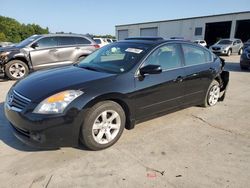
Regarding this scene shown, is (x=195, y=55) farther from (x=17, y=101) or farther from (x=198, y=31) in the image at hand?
(x=198, y=31)

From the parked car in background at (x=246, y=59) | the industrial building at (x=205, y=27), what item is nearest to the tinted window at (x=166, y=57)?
the parked car in background at (x=246, y=59)

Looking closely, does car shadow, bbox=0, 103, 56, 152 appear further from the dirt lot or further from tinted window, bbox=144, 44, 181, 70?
tinted window, bbox=144, 44, 181, 70

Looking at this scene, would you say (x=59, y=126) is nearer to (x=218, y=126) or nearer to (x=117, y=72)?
(x=117, y=72)

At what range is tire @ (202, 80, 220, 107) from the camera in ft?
17.2

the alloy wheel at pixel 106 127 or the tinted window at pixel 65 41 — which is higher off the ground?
the tinted window at pixel 65 41

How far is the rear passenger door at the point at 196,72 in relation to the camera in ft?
14.9

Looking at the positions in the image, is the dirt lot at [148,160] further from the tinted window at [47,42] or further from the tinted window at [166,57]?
the tinted window at [47,42]

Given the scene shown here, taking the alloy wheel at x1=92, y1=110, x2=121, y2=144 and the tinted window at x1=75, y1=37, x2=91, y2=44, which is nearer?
the alloy wheel at x1=92, y1=110, x2=121, y2=144

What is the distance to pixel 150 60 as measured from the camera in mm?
3926

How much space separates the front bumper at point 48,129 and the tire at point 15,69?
19.5 feet

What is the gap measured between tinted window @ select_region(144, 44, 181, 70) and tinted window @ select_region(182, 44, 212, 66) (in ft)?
0.83

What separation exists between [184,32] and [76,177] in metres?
39.7

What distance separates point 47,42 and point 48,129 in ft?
22.0

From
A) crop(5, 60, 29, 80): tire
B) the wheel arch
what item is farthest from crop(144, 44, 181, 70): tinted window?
crop(5, 60, 29, 80): tire
